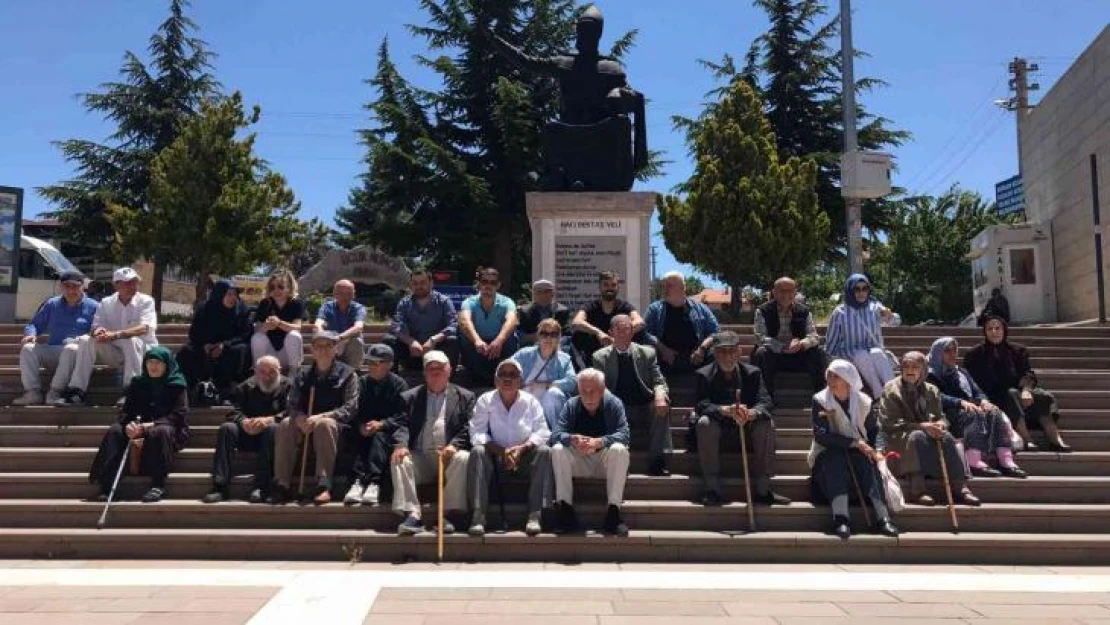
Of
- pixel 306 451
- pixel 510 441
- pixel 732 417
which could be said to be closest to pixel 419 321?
pixel 306 451

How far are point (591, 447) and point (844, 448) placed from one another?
6.81 feet

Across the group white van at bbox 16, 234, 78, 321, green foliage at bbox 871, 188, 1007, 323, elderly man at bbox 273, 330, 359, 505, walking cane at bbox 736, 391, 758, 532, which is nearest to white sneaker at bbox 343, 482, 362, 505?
elderly man at bbox 273, 330, 359, 505

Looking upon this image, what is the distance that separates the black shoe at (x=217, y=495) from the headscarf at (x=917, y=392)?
5.95 m

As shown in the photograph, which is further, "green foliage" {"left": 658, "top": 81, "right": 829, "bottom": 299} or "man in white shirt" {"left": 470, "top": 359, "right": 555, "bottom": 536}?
"green foliage" {"left": 658, "top": 81, "right": 829, "bottom": 299}

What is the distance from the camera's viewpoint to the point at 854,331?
831 centimetres

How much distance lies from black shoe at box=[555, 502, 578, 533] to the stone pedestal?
4540 mm

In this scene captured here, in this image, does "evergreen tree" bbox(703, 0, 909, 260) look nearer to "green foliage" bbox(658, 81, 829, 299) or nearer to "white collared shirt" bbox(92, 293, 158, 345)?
"green foliage" bbox(658, 81, 829, 299)

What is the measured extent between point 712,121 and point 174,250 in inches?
626

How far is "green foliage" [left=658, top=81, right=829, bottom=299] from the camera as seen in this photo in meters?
21.4

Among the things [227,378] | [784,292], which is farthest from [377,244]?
[784,292]

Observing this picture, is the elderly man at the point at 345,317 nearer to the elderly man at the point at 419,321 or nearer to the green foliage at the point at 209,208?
the elderly man at the point at 419,321

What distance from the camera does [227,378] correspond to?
8547mm

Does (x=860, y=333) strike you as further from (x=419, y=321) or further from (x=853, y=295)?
(x=419, y=321)

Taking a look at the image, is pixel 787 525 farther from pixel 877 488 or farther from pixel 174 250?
pixel 174 250
